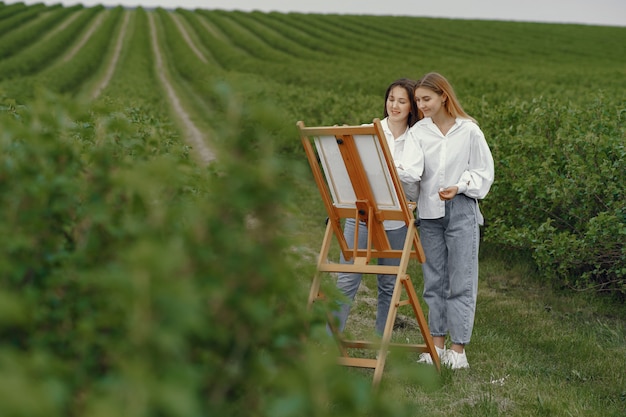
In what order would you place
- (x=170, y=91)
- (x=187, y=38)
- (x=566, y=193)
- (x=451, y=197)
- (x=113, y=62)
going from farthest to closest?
(x=187, y=38)
(x=113, y=62)
(x=170, y=91)
(x=566, y=193)
(x=451, y=197)

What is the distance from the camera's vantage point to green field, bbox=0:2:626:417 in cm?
173

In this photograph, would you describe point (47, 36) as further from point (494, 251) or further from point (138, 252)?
point (138, 252)

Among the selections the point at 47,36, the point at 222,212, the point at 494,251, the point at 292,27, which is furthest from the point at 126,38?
the point at 222,212

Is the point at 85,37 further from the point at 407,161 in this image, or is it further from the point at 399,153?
the point at 407,161

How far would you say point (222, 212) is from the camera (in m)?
2.08

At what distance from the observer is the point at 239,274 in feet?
6.61

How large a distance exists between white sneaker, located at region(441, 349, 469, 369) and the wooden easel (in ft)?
1.33

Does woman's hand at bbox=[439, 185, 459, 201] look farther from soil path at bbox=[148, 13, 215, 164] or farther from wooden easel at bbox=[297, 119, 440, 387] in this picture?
soil path at bbox=[148, 13, 215, 164]

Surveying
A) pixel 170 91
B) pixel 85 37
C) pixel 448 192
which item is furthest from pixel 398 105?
pixel 85 37

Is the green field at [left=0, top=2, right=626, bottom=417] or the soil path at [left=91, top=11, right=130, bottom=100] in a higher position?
the green field at [left=0, top=2, right=626, bottom=417]

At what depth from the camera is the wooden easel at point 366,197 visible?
190 inches

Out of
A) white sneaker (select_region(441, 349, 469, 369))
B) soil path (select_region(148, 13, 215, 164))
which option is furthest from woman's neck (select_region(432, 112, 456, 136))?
soil path (select_region(148, 13, 215, 164))

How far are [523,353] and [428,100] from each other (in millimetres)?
1996

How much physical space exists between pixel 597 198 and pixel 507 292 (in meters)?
1.34
